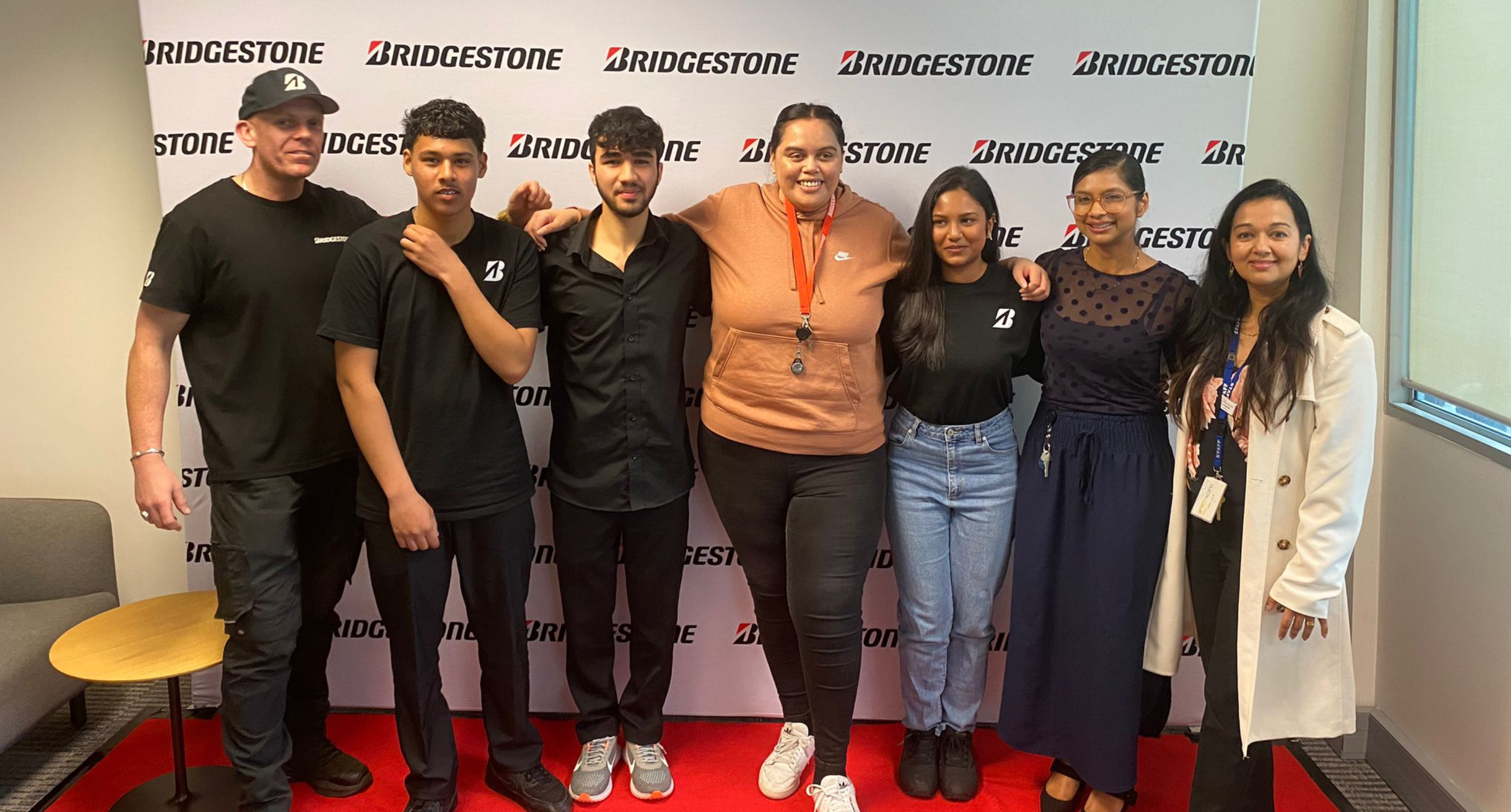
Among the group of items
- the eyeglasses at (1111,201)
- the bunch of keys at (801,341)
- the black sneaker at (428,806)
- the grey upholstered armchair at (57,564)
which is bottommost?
the black sneaker at (428,806)

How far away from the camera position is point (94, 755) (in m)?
2.82

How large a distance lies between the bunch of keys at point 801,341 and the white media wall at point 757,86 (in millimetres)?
694

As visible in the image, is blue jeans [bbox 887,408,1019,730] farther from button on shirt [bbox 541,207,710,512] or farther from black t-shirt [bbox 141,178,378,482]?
black t-shirt [bbox 141,178,378,482]

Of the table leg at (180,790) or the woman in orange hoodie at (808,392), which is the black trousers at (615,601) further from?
the table leg at (180,790)

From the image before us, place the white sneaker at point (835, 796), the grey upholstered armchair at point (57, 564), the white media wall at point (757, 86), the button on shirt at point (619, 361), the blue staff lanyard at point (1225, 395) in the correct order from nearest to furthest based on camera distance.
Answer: the blue staff lanyard at point (1225, 395)
the button on shirt at point (619, 361)
the white sneaker at point (835, 796)
the white media wall at point (757, 86)
the grey upholstered armchair at point (57, 564)

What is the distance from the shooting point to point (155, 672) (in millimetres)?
2283

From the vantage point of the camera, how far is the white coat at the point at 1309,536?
77.9 inches

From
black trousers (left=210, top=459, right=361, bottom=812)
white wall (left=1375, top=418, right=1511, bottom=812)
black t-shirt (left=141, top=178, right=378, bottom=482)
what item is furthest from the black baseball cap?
white wall (left=1375, top=418, right=1511, bottom=812)

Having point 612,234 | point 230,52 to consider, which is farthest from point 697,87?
point 230,52

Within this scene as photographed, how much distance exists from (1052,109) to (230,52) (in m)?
2.38

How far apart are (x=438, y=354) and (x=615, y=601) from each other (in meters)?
0.85

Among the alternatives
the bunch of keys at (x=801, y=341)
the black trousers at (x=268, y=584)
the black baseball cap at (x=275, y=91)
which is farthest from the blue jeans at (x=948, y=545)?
the black baseball cap at (x=275, y=91)

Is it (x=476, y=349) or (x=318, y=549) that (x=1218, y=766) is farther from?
(x=318, y=549)

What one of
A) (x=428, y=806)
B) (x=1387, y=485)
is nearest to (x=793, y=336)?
(x=428, y=806)
